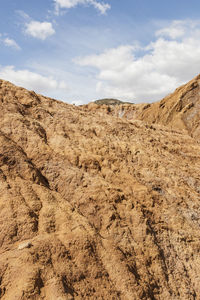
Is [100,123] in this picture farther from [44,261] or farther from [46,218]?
[44,261]

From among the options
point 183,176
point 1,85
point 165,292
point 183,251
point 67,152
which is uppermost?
point 1,85

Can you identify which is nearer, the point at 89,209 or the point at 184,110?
the point at 89,209

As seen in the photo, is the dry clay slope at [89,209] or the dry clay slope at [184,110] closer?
the dry clay slope at [89,209]

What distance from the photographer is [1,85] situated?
12523 mm

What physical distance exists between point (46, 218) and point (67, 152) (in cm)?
345

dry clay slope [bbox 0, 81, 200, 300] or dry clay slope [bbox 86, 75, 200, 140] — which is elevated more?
dry clay slope [bbox 86, 75, 200, 140]

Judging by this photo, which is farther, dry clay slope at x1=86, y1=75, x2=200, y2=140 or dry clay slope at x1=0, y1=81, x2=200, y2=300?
dry clay slope at x1=86, y1=75, x2=200, y2=140

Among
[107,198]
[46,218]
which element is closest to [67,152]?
[107,198]

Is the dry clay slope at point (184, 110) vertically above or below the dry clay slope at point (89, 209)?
above

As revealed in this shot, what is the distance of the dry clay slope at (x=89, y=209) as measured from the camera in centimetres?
636

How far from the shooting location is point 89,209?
8500 millimetres

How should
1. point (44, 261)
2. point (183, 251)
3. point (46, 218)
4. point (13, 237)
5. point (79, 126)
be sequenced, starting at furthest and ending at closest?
point (79, 126) → point (183, 251) → point (46, 218) → point (13, 237) → point (44, 261)

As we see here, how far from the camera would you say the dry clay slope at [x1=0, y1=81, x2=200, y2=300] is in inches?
250

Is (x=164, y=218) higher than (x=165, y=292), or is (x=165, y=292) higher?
(x=164, y=218)
